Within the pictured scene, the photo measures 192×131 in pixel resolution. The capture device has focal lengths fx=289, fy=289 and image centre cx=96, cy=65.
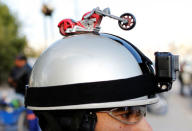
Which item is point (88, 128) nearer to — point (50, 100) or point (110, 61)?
point (50, 100)

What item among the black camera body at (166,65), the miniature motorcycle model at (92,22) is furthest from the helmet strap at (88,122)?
the miniature motorcycle model at (92,22)

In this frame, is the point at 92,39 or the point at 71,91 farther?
the point at 92,39

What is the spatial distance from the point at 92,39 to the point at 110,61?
20 centimetres

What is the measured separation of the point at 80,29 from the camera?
1.86 meters

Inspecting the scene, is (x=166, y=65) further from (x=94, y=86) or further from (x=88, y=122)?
(x=88, y=122)

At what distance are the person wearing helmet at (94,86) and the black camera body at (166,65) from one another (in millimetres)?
59

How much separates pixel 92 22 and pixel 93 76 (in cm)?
43

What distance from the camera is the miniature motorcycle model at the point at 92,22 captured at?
1.77m

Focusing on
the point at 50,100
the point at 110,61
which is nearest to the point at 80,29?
the point at 110,61

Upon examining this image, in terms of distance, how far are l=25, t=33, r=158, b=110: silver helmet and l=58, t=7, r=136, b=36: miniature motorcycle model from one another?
0.33 feet

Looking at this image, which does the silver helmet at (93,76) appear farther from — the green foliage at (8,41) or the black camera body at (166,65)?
the green foliage at (8,41)

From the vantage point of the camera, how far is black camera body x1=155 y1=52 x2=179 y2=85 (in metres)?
1.64

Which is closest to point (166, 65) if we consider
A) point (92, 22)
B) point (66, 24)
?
point (92, 22)

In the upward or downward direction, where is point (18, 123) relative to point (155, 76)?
downward
